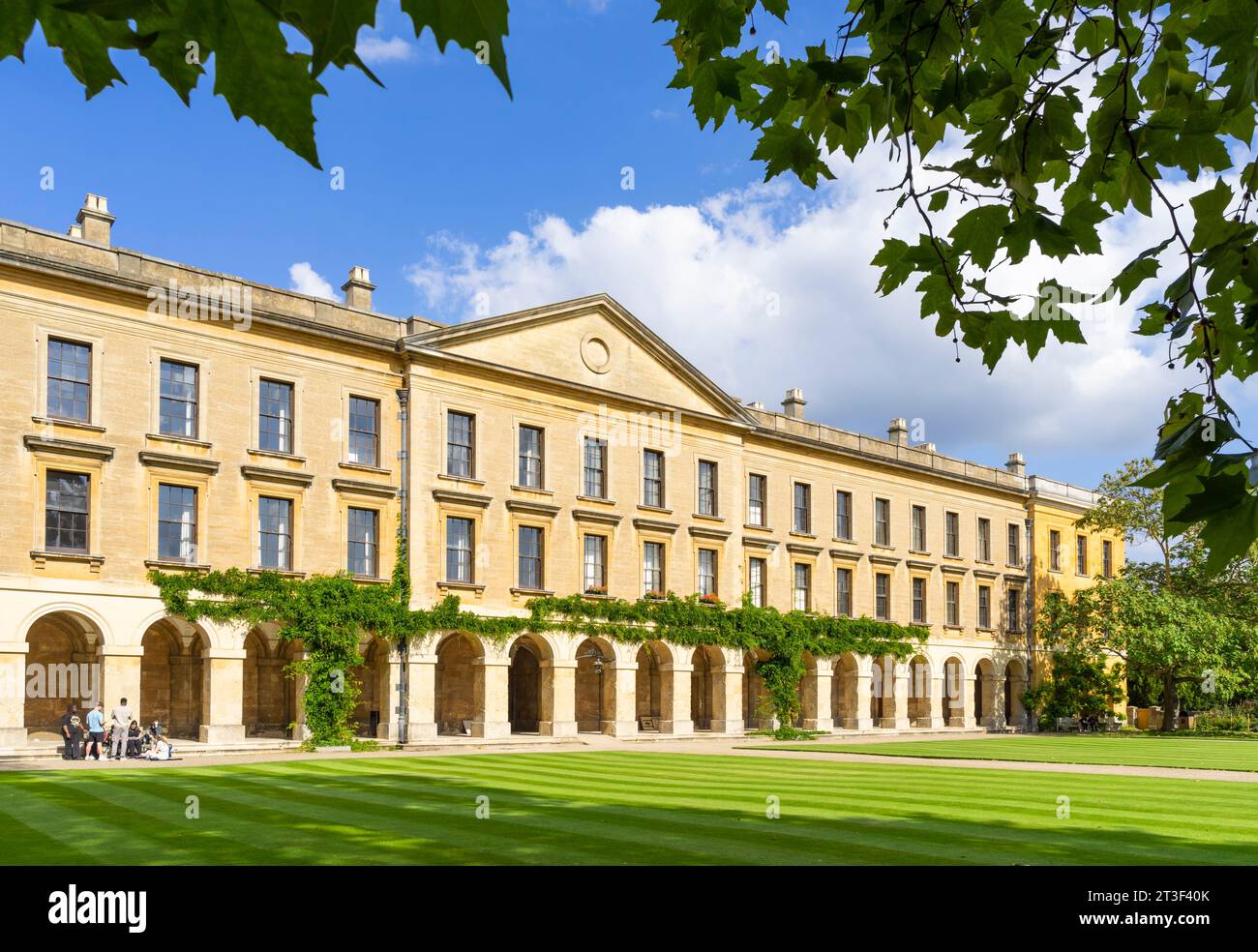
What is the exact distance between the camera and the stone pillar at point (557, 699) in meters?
36.8

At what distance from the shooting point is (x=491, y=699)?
1390 inches

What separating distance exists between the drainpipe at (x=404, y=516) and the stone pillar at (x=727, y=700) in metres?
13.4

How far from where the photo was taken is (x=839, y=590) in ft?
160

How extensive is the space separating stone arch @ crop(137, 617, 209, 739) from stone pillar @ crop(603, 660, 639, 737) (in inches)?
517

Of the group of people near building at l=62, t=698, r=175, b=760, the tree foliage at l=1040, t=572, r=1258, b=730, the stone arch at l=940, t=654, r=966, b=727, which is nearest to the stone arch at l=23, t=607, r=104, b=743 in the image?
the group of people near building at l=62, t=698, r=175, b=760

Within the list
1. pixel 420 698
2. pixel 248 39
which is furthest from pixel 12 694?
pixel 248 39

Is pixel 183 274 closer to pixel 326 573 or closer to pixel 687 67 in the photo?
pixel 326 573

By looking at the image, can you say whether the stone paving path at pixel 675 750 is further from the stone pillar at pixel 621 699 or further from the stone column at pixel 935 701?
the stone column at pixel 935 701

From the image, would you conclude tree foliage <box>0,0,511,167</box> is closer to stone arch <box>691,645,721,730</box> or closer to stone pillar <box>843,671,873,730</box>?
stone arch <box>691,645,721,730</box>

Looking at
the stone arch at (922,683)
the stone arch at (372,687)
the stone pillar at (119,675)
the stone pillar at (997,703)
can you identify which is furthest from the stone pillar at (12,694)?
the stone pillar at (997,703)

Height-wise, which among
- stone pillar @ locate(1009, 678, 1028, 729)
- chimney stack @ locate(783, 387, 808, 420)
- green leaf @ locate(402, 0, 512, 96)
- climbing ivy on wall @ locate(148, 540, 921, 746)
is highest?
chimney stack @ locate(783, 387, 808, 420)

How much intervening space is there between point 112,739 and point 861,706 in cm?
Answer: 3110

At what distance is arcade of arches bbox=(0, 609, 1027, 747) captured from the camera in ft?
97.3
